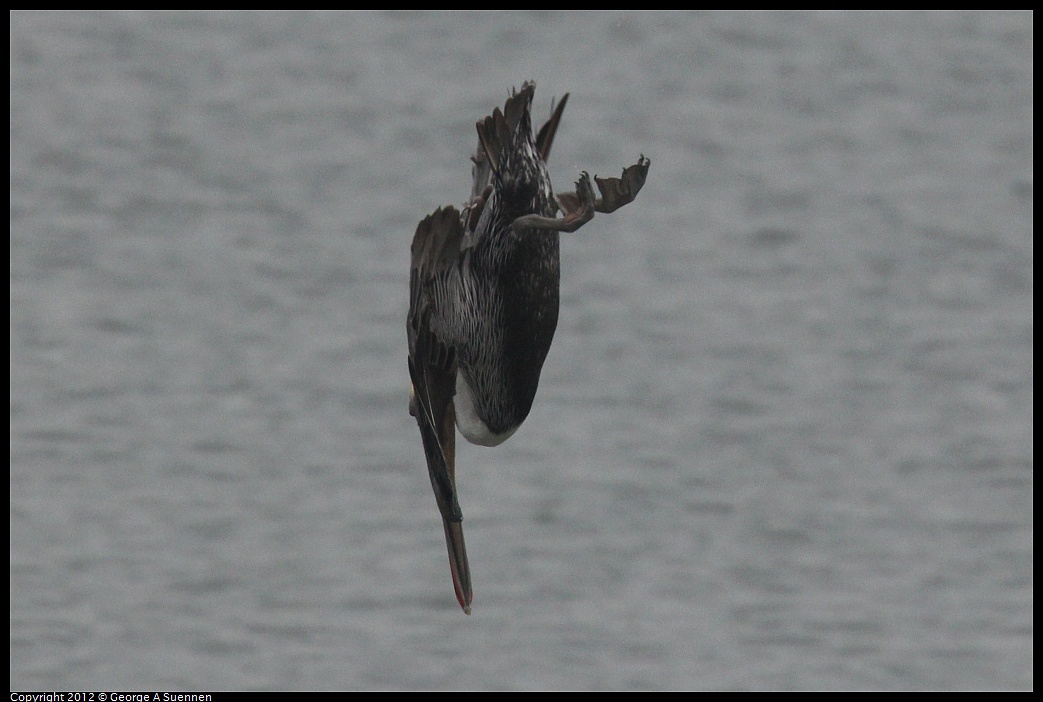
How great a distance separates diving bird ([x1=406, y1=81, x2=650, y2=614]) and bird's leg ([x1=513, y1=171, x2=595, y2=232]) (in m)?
0.01

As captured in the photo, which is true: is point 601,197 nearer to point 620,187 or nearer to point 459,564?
point 620,187

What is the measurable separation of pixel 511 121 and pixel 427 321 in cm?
65

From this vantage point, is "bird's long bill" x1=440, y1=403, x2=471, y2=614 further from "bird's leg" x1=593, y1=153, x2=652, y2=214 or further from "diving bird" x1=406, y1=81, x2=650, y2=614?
"bird's leg" x1=593, y1=153, x2=652, y2=214

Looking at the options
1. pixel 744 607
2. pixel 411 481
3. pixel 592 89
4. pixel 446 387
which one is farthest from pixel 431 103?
pixel 446 387

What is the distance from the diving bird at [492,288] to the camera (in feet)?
22.3

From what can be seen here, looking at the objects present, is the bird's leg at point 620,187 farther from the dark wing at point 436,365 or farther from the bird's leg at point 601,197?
the dark wing at point 436,365

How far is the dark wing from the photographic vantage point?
22.2 feet

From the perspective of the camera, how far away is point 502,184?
685 centimetres

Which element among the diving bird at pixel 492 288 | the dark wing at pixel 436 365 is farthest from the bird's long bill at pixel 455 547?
the diving bird at pixel 492 288

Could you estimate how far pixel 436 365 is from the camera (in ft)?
23.0

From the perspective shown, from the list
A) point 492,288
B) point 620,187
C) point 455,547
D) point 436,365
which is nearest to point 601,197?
point 620,187

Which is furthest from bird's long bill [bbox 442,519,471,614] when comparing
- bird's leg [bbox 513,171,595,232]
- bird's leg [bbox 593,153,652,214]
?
bird's leg [bbox 593,153,652,214]

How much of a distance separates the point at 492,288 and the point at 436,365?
0.33m

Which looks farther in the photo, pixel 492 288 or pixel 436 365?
pixel 436 365
